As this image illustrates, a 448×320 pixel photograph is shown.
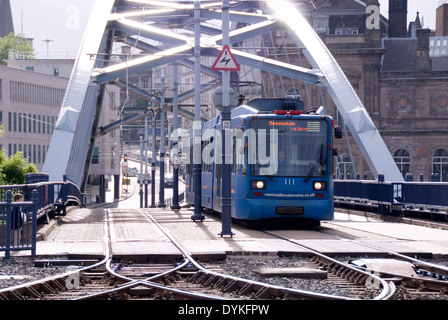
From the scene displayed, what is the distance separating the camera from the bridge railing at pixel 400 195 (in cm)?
2414

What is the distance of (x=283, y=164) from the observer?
21594mm

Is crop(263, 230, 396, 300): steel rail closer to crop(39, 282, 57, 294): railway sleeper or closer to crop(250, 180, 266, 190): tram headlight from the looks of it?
crop(39, 282, 57, 294): railway sleeper

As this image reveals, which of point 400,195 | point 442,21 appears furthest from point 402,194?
point 442,21

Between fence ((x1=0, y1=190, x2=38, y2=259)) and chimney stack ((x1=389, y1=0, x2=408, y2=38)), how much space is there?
68078 millimetres

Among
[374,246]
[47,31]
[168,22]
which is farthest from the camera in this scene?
[168,22]

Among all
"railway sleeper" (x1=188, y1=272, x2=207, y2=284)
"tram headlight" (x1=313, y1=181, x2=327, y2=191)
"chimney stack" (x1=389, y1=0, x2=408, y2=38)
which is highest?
"chimney stack" (x1=389, y1=0, x2=408, y2=38)

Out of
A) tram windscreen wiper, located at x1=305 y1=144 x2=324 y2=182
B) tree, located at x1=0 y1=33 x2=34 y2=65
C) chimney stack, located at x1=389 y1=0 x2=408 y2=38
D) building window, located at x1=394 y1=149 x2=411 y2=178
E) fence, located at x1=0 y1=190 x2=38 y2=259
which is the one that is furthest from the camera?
tree, located at x1=0 y1=33 x2=34 y2=65

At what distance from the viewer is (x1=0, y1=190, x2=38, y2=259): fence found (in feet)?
47.6

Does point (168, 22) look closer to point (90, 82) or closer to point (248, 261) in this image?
point (90, 82)

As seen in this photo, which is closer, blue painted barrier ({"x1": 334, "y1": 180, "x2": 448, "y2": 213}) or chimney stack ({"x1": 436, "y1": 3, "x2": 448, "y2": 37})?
blue painted barrier ({"x1": 334, "y1": 180, "x2": 448, "y2": 213})

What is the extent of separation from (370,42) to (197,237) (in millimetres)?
56350

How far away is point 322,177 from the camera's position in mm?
21766

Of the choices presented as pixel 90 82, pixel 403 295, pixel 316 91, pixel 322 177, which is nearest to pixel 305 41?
pixel 90 82

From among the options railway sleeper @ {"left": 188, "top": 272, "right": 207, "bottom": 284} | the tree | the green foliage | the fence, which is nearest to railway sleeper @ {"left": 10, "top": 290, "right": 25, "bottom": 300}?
railway sleeper @ {"left": 188, "top": 272, "right": 207, "bottom": 284}
